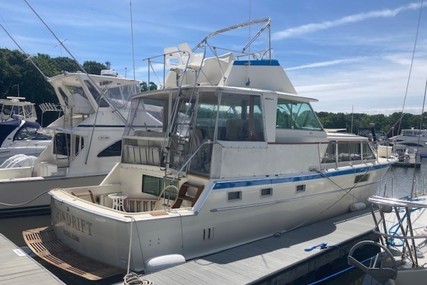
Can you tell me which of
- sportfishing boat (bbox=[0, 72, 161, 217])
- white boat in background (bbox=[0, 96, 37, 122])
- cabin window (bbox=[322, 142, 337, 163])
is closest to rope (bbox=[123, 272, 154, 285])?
cabin window (bbox=[322, 142, 337, 163])

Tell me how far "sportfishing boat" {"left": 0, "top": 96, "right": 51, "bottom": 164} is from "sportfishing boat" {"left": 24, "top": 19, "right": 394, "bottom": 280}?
11.7 metres

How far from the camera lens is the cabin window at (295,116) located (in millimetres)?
8422

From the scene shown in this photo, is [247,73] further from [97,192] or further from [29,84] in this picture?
[29,84]

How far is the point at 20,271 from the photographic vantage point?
5496mm

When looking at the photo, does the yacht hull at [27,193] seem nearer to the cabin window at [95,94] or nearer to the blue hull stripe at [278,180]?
the cabin window at [95,94]

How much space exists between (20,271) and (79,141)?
24.5 ft

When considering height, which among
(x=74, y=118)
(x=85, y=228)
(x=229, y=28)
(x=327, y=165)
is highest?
(x=229, y=28)

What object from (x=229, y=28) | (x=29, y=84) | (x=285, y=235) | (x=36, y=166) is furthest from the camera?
(x=29, y=84)

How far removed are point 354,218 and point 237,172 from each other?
421cm

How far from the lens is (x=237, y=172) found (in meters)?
7.14

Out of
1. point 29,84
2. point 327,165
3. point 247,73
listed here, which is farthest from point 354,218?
point 29,84

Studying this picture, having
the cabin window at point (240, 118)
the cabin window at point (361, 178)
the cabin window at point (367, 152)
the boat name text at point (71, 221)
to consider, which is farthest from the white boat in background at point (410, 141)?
the boat name text at point (71, 221)

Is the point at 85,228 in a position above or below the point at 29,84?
below

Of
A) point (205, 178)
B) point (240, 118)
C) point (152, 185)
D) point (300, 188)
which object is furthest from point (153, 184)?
point (300, 188)
